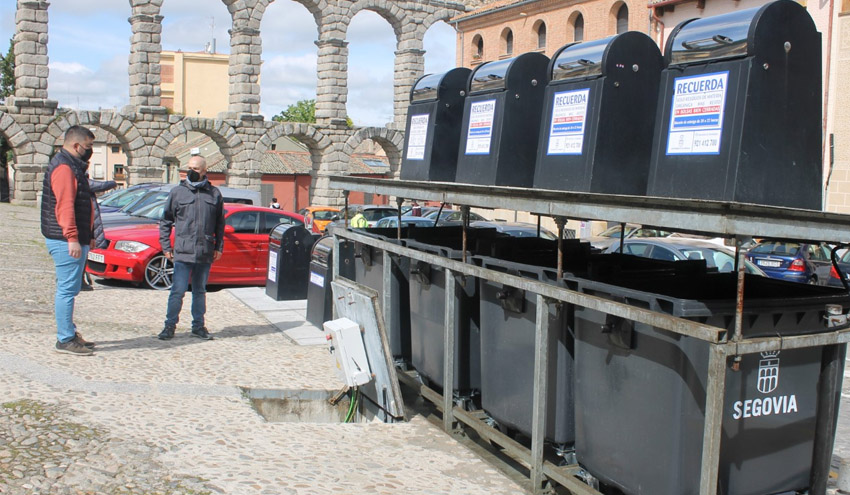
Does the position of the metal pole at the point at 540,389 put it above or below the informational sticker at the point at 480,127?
below

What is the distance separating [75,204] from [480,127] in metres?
3.68

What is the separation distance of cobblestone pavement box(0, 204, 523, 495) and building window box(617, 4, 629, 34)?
107 feet

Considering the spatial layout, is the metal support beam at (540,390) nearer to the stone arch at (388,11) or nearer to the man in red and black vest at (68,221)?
the man in red and black vest at (68,221)

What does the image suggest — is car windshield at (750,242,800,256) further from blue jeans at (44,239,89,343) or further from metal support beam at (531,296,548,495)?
blue jeans at (44,239,89,343)

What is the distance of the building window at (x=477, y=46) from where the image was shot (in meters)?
46.6

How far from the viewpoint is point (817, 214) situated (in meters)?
4.07

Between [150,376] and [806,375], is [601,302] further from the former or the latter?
[150,376]

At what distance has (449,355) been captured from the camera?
6.62 meters

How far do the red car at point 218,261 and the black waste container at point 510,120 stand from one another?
7604 mm

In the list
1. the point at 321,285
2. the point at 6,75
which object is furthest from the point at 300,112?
the point at 321,285

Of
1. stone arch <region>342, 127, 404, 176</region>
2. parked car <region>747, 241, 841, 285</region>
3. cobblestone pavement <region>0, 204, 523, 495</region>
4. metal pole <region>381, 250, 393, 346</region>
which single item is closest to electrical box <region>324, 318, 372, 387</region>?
cobblestone pavement <region>0, 204, 523, 495</region>

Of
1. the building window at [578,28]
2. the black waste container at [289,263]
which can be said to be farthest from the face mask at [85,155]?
the building window at [578,28]

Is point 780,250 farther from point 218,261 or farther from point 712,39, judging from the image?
point 712,39

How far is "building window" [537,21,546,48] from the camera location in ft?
139
